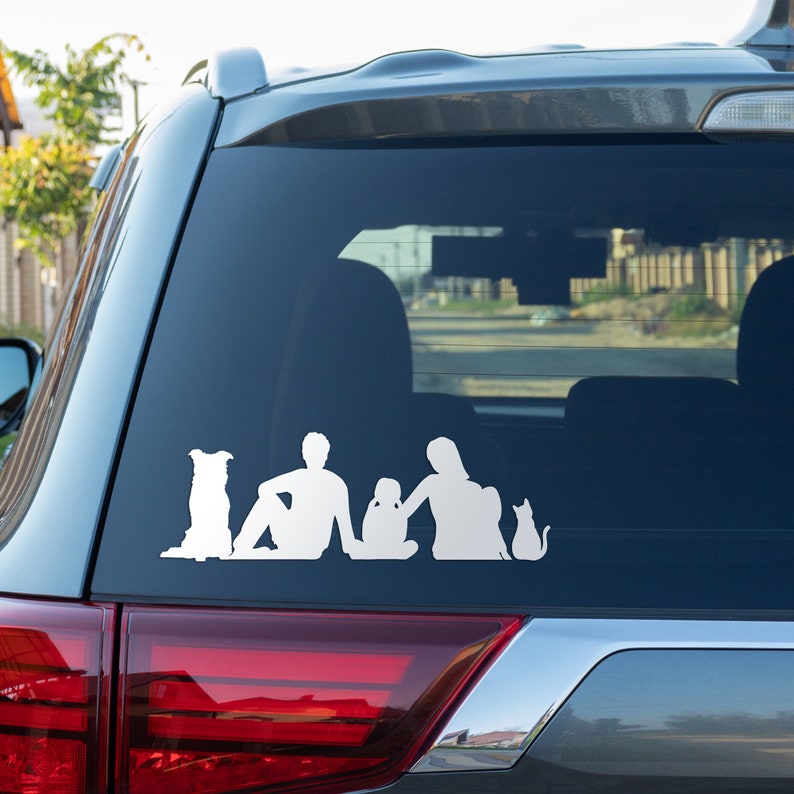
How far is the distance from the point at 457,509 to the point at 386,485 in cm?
8

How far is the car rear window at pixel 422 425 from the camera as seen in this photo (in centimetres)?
126

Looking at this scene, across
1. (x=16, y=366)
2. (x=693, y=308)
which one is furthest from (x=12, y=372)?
(x=693, y=308)

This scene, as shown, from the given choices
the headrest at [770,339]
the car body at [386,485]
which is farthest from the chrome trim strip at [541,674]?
the headrest at [770,339]

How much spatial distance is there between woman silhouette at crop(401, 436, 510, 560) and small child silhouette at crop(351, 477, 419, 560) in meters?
0.02

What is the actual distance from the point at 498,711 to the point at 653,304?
1.51 m

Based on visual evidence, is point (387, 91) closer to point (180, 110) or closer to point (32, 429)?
point (180, 110)

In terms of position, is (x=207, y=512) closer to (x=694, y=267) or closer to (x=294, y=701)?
(x=294, y=701)

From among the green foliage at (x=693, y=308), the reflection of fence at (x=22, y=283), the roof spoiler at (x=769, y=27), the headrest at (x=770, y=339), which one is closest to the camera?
the headrest at (x=770, y=339)

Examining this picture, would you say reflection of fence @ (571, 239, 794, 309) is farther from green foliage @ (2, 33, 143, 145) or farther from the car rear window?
green foliage @ (2, 33, 143, 145)

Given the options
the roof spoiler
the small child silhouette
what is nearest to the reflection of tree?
the small child silhouette

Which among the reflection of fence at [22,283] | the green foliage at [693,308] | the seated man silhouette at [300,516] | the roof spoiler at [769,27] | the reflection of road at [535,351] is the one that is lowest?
the reflection of fence at [22,283]

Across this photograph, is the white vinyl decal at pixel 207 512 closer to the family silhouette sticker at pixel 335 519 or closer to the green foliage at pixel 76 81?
the family silhouette sticker at pixel 335 519

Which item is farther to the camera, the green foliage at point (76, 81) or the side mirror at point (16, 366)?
the green foliage at point (76, 81)

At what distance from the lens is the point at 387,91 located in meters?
1.50
